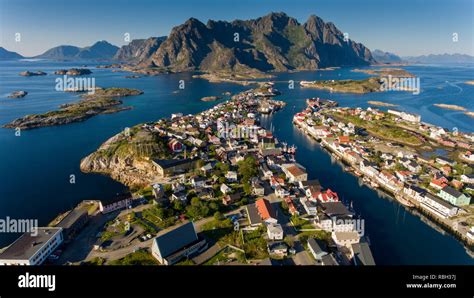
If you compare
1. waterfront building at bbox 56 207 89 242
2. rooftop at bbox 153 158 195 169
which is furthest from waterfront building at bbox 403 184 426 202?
Answer: waterfront building at bbox 56 207 89 242

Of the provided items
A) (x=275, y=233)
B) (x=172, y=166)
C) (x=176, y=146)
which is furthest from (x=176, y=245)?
(x=176, y=146)

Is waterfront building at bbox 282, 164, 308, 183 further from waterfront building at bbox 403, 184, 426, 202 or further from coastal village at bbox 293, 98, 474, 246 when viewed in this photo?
waterfront building at bbox 403, 184, 426, 202

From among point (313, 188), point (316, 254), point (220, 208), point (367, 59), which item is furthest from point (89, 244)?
point (367, 59)

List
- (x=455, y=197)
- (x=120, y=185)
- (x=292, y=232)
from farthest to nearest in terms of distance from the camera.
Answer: (x=120, y=185), (x=455, y=197), (x=292, y=232)

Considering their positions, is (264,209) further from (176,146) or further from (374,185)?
(176,146)

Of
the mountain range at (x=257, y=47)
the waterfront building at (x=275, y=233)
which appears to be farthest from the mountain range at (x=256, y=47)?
the waterfront building at (x=275, y=233)

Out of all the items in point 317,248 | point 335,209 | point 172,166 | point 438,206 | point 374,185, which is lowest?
point 317,248

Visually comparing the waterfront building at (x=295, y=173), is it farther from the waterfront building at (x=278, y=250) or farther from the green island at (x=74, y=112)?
the green island at (x=74, y=112)
